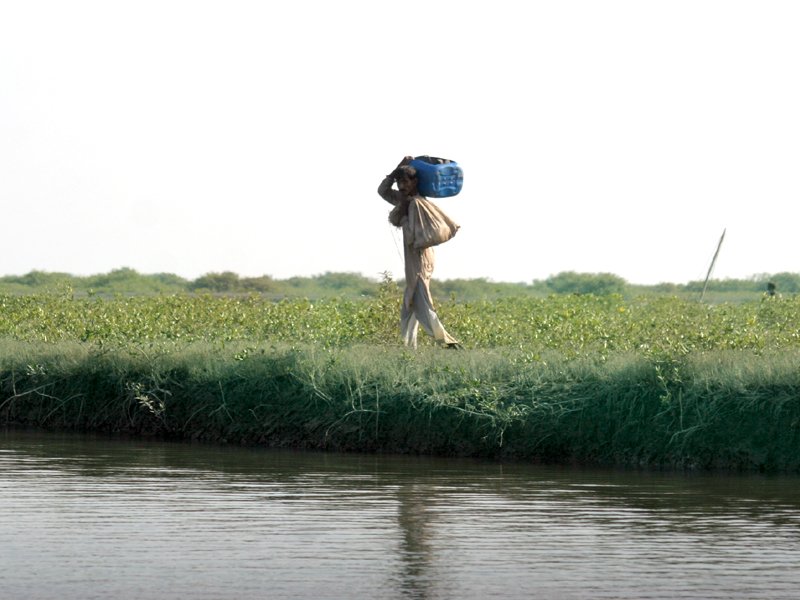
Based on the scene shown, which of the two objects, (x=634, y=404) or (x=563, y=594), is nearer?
(x=563, y=594)

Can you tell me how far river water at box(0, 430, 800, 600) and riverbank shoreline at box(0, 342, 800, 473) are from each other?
0.51 metres

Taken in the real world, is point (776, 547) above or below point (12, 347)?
below

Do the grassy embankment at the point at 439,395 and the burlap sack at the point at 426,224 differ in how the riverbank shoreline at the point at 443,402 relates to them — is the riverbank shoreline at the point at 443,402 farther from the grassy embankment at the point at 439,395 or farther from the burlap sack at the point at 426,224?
the burlap sack at the point at 426,224

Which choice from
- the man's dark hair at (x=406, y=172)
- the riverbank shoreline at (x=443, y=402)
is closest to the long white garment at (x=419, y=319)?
the riverbank shoreline at (x=443, y=402)

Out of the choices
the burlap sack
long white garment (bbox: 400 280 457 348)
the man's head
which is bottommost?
long white garment (bbox: 400 280 457 348)

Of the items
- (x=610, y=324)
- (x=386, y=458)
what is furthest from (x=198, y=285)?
(x=386, y=458)

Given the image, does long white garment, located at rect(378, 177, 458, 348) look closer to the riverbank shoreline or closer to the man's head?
the man's head

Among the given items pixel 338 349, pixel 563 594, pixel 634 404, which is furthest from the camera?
pixel 338 349

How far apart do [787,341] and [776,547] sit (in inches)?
425

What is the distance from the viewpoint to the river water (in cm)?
748

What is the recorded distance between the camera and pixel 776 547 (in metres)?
8.55

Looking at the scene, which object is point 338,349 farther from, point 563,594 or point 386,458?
point 563,594

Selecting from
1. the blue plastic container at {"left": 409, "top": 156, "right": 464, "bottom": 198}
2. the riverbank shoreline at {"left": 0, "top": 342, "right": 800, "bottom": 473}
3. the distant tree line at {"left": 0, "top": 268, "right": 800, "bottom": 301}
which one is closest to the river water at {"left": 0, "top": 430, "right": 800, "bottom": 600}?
the riverbank shoreline at {"left": 0, "top": 342, "right": 800, "bottom": 473}

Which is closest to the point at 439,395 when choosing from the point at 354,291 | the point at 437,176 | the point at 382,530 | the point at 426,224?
the point at 426,224
